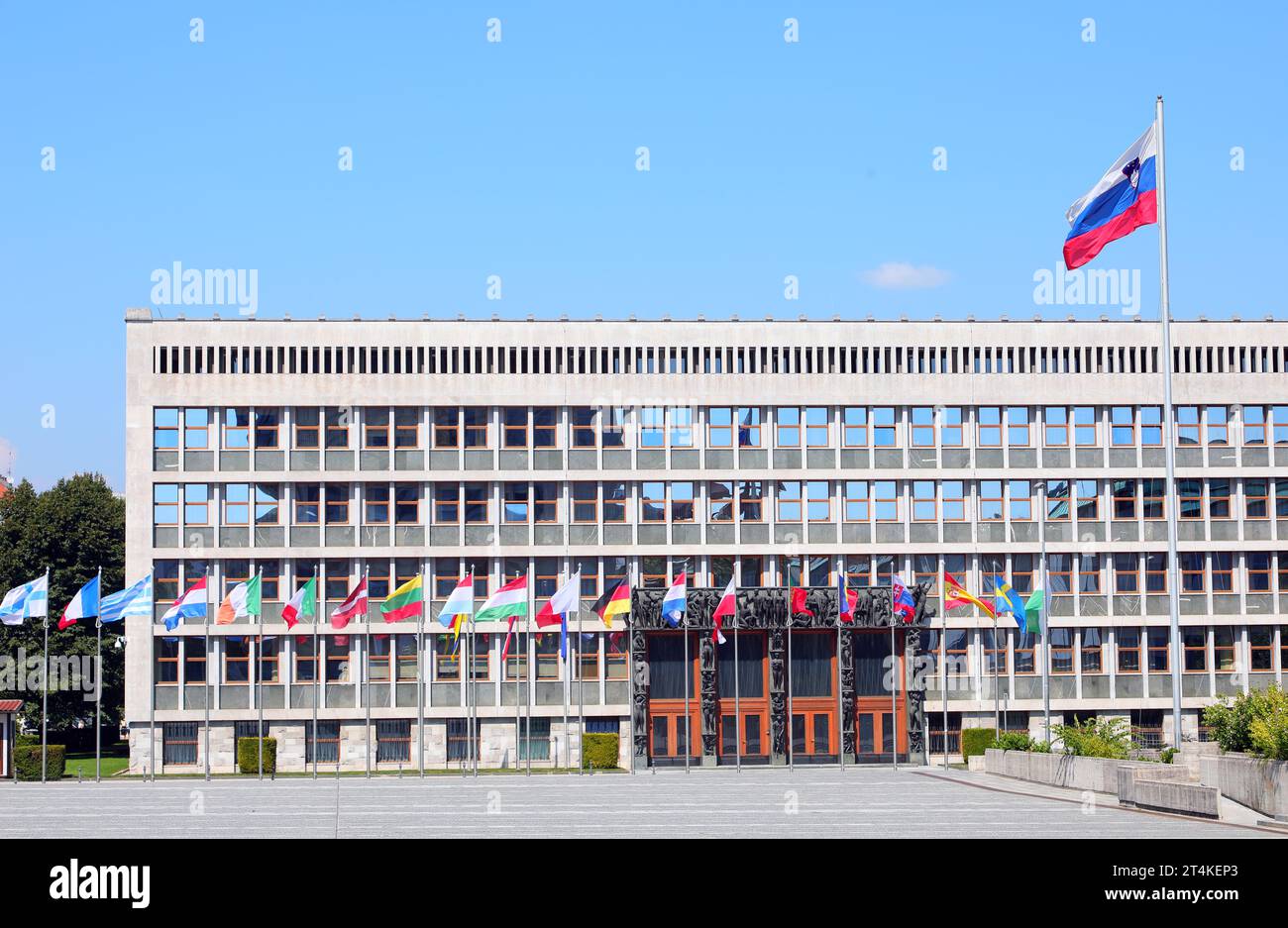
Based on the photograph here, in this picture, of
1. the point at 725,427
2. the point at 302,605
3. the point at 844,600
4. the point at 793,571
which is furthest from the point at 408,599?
the point at 793,571

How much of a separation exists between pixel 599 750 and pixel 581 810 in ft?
87.0

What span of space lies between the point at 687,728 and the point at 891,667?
960cm

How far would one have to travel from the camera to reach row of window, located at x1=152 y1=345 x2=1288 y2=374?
239ft

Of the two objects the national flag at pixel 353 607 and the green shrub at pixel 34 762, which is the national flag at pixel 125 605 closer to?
the green shrub at pixel 34 762

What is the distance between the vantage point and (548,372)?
7344 cm

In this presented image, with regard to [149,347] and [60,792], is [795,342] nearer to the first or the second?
[149,347]

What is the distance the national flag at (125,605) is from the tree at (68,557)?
20.7 metres

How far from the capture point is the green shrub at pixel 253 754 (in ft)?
215

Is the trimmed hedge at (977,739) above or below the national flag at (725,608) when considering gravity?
below

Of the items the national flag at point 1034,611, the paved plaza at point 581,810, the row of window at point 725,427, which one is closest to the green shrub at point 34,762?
the paved plaza at point 581,810

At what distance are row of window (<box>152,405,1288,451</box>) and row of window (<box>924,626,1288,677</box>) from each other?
8446 mm

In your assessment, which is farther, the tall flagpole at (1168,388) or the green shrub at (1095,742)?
the green shrub at (1095,742)

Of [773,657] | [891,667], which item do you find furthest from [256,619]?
[891,667]
